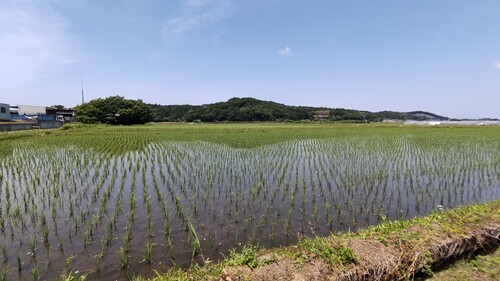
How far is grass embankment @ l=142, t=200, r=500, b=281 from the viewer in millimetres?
2885

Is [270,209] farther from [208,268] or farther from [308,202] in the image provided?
[208,268]

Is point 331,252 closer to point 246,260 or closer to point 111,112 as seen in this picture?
point 246,260

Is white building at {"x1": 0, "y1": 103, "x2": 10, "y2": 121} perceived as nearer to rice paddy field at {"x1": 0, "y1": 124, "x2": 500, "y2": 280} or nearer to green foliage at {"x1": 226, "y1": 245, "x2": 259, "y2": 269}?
rice paddy field at {"x1": 0, "y1": 124, "x2": 500, "y2": 280}

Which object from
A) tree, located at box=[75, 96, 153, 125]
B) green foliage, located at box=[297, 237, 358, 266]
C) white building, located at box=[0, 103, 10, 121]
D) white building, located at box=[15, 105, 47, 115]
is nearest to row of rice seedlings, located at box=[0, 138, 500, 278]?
green foliage, located at box=[297, 237, 358, 266]

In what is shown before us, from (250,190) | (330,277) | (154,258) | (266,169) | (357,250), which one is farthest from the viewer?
(266,169)

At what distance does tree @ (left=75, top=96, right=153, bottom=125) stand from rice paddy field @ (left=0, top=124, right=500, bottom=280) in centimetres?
4663

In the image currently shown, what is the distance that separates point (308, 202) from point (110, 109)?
2282 inches

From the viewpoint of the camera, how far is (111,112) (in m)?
55.8

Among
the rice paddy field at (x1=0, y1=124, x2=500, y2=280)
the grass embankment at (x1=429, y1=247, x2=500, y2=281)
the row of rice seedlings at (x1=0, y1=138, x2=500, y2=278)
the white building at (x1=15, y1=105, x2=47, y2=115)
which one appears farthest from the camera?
the white building at (x1=15, y1=105, x2=47, y2=115)

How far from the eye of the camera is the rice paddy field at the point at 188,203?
400 centimetres

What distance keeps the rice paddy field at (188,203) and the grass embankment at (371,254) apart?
110 cm

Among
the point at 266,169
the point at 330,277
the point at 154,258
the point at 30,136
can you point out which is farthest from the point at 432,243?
the point at 30,136

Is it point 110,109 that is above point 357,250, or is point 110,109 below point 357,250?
above

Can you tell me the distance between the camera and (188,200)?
21.1ft
